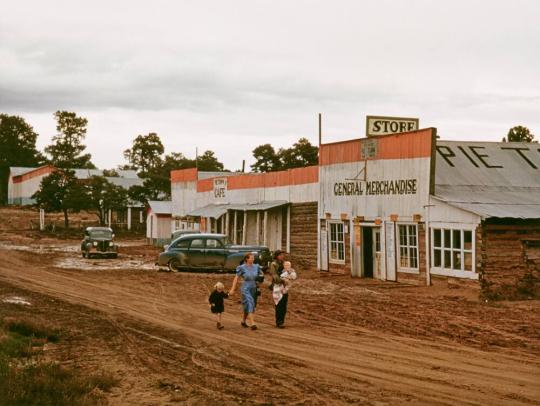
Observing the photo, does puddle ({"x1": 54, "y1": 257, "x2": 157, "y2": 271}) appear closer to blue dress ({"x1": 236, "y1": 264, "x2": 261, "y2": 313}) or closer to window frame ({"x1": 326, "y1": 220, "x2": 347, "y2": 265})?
window frame ({"x1": 326, "y1": 220, "x2": 347, "y2": 265})

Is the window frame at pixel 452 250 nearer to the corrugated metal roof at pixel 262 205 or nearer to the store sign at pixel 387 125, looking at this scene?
the store sign at pixel 387 125

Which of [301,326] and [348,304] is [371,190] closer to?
[348,304]

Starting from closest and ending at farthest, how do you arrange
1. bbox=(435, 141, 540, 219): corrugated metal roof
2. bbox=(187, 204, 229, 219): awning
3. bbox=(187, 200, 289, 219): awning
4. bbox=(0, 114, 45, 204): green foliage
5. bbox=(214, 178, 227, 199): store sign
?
bbox=(435, 141, 540, 219): corrugated metal roof < bbox=(187, 200, 289, 219): awning < bbox=(187, 204, 229, 219): awning < bbox=(214, 178, 227, 199): store sign < bbox=(0, 114, 45, 204): green foliage

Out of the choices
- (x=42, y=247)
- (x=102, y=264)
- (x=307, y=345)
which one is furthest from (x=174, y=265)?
(x=42, y=247)

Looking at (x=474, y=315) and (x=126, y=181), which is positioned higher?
(x=126, y=181)

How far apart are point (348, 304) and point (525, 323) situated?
17.3ft

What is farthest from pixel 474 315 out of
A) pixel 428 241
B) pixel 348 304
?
pixel 428 241

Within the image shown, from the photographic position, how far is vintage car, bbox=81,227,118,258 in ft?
130

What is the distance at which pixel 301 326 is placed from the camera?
17.0 metres

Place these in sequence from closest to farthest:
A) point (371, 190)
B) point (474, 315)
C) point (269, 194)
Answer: point (474, 315) < point (371, 190) < point (269, 194)

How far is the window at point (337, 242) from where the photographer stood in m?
31.6

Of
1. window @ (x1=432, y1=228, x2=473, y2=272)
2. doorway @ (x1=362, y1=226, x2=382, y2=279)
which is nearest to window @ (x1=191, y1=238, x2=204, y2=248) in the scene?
doorway @ (x1=362, y1=226, x2=382, y2=279)

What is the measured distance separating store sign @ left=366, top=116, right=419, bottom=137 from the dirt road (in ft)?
24.8

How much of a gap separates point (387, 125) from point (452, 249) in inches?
308
